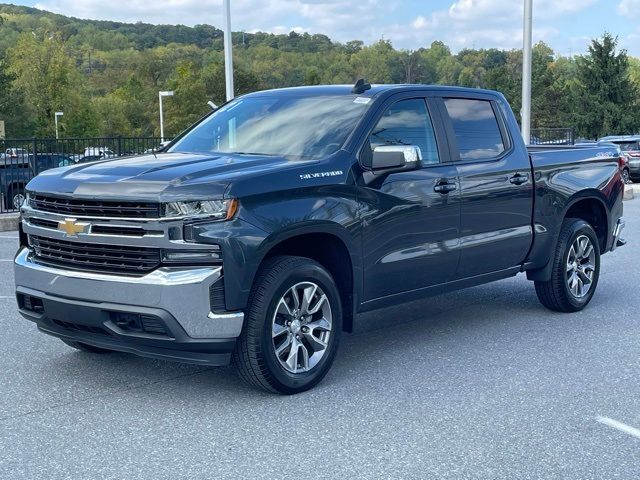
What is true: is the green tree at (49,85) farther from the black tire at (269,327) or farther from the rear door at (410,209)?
the black tire at (269,327)

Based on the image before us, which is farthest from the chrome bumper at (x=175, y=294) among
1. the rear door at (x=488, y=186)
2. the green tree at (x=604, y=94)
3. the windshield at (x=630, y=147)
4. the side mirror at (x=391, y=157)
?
the green tree at (x=604, y=94)

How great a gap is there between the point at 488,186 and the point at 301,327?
219 cm

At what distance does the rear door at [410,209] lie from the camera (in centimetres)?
563

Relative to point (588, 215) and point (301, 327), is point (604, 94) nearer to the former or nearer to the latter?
point (588, 215)

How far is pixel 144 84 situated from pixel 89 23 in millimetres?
55346

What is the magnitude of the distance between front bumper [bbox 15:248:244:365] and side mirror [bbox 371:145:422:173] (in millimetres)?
1506

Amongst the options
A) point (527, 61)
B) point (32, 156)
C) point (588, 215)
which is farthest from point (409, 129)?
point (527, 61)

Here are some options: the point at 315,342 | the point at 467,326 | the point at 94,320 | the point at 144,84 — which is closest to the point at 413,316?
the point at 467,326

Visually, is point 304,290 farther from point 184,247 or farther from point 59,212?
point 59,212

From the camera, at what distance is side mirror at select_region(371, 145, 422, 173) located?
5.60 meters

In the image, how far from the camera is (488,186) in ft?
21.5

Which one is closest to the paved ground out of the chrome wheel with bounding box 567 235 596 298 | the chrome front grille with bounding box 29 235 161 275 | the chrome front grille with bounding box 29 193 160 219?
the chrome wheel with bounding box 567 235 596 298

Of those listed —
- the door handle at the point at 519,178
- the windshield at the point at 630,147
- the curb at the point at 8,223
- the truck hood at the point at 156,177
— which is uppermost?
the truck hood at the point at 156,177

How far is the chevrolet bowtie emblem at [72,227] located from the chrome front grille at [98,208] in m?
0.05
